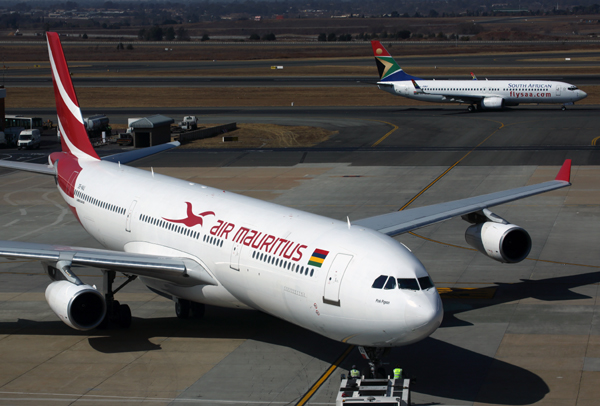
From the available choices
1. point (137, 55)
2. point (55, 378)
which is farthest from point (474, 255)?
point (137, 55)

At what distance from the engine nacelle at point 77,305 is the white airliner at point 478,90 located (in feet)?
254

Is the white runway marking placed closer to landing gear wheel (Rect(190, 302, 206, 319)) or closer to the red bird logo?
landing gear wheel (Rect(190, 302, 206, 319))

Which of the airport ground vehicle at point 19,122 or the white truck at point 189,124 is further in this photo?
the airport ground vehicle at point 19,122

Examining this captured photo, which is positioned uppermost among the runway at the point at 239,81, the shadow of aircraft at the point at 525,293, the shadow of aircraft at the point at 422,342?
the runway at the point at 239,81

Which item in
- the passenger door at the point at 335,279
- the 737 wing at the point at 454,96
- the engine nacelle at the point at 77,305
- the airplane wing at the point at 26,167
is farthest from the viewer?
the 737 wing at the point at 454,96

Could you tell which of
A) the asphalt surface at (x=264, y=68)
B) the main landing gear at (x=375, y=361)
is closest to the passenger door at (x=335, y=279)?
the main landing gear at (x=375, y=361)

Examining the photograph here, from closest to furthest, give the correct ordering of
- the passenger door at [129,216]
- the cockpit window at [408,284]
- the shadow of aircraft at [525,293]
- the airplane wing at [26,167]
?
the cockpit window at [408,284]
the shadow of aircraft at [525,293]
the passenger door at [129,216]
the airplane wing at [26,167]

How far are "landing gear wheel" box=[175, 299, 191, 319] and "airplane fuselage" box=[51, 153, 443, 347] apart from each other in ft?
3.46

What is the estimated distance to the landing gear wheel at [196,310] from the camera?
27.4 metres

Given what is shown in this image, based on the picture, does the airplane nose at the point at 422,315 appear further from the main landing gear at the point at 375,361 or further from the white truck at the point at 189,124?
the white truck at the point at 189,124

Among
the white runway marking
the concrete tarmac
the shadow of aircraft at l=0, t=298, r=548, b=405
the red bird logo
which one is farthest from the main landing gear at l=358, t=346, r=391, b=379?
the red bird logo

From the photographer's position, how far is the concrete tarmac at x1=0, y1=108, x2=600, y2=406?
21188 millimetres

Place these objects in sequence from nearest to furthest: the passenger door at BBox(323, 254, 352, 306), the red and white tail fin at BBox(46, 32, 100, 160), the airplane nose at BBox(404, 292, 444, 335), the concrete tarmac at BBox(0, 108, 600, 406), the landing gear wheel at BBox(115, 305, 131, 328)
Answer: the airplane nose at BBox(404, 292, 444, 335), the passenger door at BBox(323, 254, 352, 306), the concrete tarmac at BBox(0, 108, 600, 406), the landing gear wheel at BBox(115, 305, 131, 328), the red and white tail fin at BBox(46, 32, 100, 160)

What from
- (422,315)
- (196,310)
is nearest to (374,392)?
(422,315)
